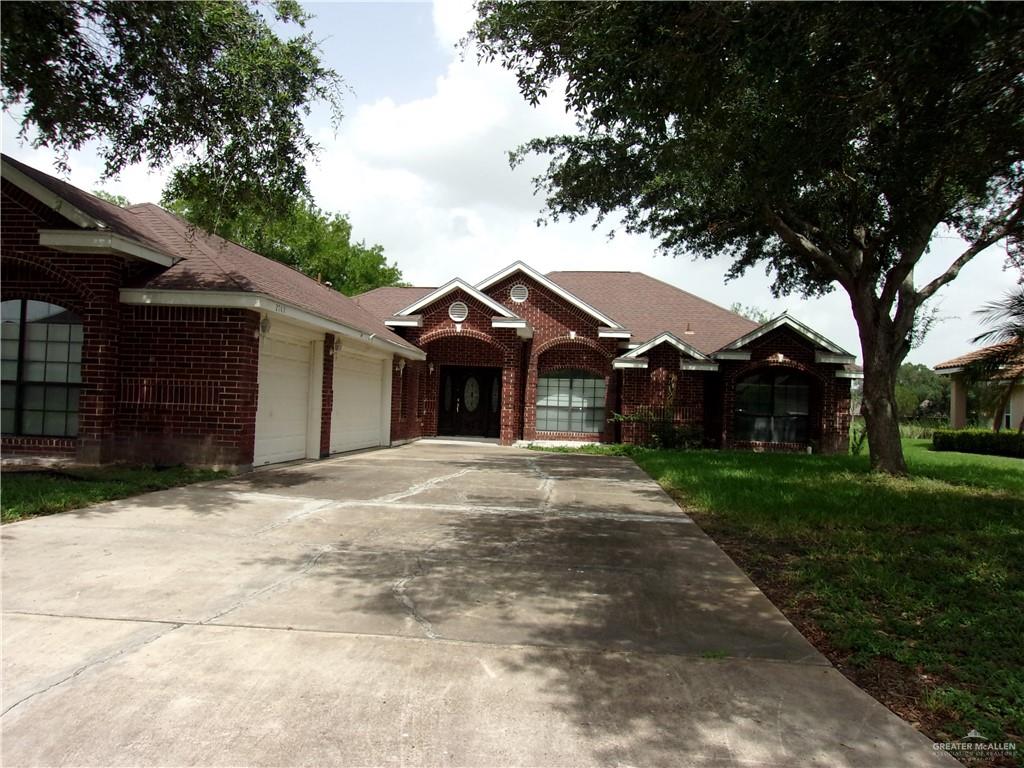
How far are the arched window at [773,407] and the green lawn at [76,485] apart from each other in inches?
599

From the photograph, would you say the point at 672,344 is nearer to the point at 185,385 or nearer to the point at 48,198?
the point at 185,385

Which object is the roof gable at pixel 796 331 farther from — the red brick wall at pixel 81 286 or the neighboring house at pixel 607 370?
the red brick wall at pixel 81 286

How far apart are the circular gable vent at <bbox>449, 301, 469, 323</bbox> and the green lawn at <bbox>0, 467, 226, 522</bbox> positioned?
10.5 meters

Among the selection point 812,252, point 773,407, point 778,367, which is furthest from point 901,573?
point 773,407

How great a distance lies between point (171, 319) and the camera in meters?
10.1

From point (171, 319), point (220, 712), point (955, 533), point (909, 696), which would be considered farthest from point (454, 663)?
point (171, 319)

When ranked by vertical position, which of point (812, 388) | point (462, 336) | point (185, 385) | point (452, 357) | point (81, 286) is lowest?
point (185, 385)

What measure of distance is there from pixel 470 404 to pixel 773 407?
977 centimetres

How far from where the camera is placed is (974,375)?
10.4 m

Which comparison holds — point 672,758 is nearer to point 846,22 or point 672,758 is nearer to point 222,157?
point 846,22

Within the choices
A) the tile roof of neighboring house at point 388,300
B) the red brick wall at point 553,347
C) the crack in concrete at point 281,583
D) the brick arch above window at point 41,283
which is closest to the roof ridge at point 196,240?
the brick arch above window at point 41,283

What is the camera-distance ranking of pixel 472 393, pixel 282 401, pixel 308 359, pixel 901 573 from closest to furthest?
pixel 901 573 → pixel 282 401 → pixel 308 359 → pixel 472 393

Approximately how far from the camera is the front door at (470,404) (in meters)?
21.8

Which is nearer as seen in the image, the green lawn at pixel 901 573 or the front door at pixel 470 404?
the green lawn at pixel 901 573
